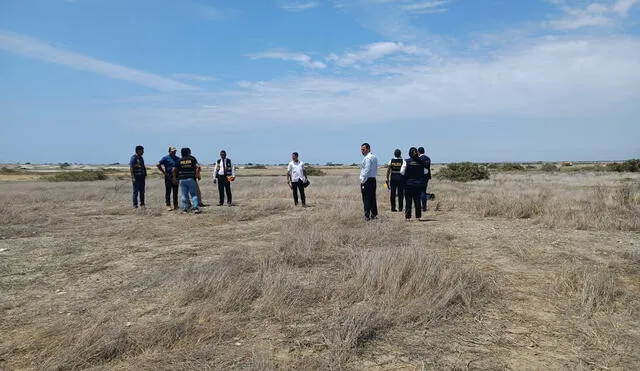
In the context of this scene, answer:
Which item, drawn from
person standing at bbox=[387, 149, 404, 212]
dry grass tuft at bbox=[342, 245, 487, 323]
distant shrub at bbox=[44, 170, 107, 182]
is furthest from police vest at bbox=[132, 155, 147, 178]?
distant shrub at bbox=[44, 170, 107, 182]

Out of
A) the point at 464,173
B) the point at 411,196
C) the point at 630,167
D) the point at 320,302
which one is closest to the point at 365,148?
the point at 411,196

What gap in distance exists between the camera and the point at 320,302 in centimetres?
485

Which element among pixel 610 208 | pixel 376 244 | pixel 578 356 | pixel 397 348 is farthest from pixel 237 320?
pixel 610 208

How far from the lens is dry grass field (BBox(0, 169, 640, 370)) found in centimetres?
356

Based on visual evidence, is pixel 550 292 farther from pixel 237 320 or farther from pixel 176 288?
pixel 176 288

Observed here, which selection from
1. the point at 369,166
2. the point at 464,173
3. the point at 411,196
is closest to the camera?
the point at 369,166

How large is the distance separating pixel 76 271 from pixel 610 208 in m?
13.8

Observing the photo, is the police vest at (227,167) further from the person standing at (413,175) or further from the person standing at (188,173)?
the person standing at (413,175)

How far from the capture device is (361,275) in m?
5.38

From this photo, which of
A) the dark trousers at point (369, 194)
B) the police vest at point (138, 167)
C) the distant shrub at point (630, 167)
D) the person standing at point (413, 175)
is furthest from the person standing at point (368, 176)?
the distant shrub at point (630, 167)

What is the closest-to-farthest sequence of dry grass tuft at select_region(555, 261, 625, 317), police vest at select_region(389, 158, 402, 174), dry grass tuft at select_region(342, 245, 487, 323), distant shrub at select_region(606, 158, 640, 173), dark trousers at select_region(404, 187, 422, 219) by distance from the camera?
1. dry grass tuft at select_region(342, 245, 487, 323)
2. dry grass tuft at select_region(555, 261, 625, 317)
3. dark trousers at select_region(404, 187, 422, 219)
4. police vest at select_region(389, 158, 402, 174)
5. distant shrub at select_region(606, 158, 640, 173)

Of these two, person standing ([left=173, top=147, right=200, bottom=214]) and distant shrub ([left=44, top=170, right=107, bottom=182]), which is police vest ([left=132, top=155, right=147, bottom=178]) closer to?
person standing ([left=173, top=147, right=200, bottom=214])

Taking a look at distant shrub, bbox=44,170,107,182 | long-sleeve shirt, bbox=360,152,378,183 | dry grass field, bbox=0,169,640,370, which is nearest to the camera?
dry grass field, bbox=0,169,640,370

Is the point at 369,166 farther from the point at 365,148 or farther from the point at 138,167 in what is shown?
the point at 138,167
